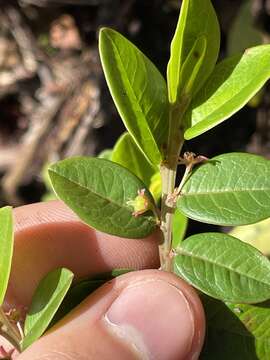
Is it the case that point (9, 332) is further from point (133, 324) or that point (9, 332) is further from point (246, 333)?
point (246, 333)

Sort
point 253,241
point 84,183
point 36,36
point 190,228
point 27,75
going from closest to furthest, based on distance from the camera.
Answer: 1. point 84,183
2. point 253,241
3. point 190,228
4. point 36,36
5. point 27,75

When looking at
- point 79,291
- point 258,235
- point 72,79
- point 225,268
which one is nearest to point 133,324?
point 79,291

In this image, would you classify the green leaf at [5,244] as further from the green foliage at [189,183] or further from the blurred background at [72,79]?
the blurred background at [72,79]

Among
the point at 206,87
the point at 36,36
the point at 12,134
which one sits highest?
the point at 206,87

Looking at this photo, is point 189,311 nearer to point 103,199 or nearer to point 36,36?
point 103,199

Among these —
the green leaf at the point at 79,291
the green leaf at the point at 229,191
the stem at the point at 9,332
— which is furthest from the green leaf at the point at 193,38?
the stem at the point at 9,332

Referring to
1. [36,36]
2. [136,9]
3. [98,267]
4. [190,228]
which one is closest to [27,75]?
[36,36]

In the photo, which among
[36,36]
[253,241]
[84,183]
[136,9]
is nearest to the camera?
[84,183]
